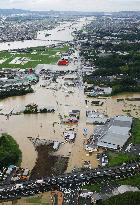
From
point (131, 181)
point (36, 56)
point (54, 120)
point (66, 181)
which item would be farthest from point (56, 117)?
point (36, 56)

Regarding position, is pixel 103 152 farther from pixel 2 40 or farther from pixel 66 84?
pixel 2 40

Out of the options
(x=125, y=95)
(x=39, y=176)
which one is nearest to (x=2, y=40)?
(x=125, y=95)

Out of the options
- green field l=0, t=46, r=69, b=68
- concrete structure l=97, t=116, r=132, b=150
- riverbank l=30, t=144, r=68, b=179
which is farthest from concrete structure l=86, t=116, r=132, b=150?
green field l=0, t=46, r=69, b=68

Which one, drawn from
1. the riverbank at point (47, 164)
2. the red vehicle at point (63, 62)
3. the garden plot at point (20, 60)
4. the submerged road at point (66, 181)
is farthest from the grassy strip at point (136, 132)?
the garden plot at point (20, 60)

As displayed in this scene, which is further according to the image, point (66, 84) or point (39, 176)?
point (66, 84)

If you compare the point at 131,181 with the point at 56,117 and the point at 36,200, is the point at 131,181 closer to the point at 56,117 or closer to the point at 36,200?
the point at 36,200

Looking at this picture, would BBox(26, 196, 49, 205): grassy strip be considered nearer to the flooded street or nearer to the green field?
the flooded street
